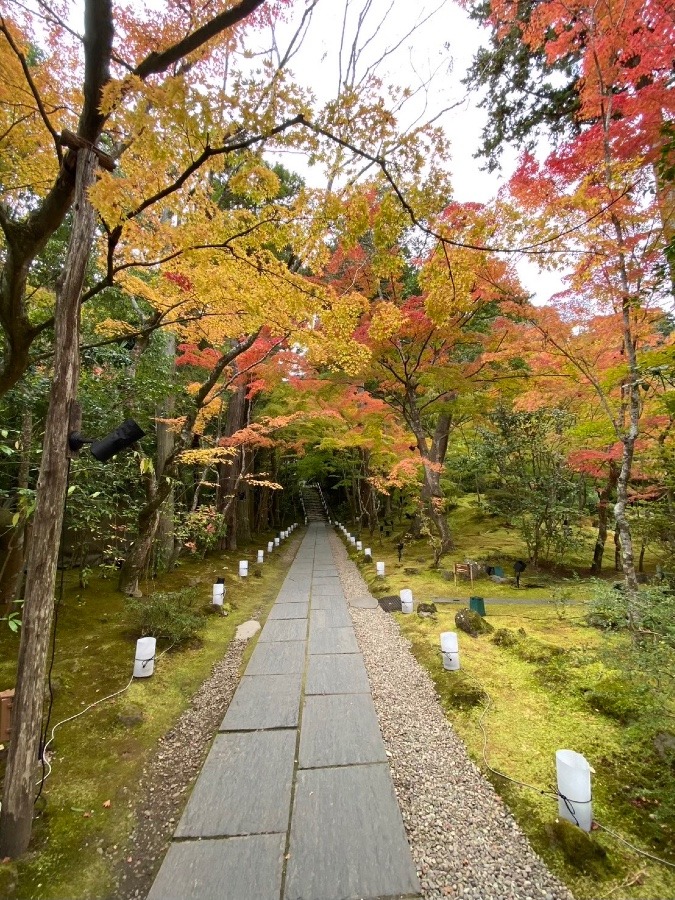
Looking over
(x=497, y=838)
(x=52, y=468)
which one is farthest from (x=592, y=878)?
(x=52, y=468)

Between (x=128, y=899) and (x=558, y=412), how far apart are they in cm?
937

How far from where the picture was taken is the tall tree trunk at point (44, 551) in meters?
2.21

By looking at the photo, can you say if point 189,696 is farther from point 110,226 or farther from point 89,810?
point 110,226

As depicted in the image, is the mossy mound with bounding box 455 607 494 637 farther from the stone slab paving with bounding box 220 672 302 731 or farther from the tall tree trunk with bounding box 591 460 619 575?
the tall tree trunk with bounding box 591 460 619 575

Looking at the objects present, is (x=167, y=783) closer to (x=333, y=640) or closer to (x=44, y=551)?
(x=44, y=551)

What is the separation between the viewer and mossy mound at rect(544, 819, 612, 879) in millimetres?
2018

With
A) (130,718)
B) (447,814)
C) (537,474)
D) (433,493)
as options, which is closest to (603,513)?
(537,474)

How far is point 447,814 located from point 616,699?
7.13 ft

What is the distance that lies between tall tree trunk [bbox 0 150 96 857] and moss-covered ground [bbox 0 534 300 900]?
26cm

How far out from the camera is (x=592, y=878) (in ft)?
6.48

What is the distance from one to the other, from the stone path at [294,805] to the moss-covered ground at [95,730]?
0.52 m

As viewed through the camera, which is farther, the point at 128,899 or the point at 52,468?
the point at 52,468

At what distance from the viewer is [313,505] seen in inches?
1633

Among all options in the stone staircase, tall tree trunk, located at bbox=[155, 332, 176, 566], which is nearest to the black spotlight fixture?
tall tree trunk, located at bbox=[155, 332, 176, 566]
